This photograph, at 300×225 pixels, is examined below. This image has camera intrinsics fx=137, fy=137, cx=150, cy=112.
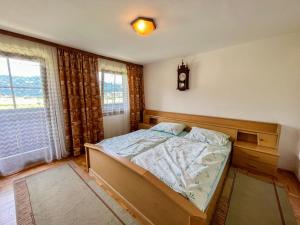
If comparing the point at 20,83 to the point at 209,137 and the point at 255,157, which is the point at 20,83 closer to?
the point at 209,137

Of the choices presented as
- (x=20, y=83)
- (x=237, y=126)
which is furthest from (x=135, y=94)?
(x=237, y=126)

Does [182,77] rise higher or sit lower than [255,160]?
higher

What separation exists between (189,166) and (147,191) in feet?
1.92

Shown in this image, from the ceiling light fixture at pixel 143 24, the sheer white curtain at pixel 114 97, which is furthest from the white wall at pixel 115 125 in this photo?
the ceiling light fixture at pixel 143 24

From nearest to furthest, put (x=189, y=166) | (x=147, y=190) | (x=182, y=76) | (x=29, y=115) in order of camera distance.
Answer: (x=147, y=190) → (x=189, y=166) → (x=29, y=115) → (x=182, y=76)

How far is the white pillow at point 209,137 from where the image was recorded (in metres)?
2.40

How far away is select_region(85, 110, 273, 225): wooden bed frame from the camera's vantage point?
108 centimetres

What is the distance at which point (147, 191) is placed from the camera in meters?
1.37

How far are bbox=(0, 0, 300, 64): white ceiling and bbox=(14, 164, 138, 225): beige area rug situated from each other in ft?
7.37

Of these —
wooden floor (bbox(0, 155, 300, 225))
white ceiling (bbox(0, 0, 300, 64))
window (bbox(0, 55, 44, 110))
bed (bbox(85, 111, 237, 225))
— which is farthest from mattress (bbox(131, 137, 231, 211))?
window (bbox(0, 55, 44, 110))

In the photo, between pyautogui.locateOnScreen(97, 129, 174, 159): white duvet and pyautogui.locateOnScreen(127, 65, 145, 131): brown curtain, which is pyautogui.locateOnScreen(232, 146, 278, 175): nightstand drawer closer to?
pyautogui.locateOnScreen(97, 129, 174, 159): white duvet

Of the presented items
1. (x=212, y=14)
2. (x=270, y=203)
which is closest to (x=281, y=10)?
(x=212, y=14)

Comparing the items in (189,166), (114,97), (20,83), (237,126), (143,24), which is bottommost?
(189,166)

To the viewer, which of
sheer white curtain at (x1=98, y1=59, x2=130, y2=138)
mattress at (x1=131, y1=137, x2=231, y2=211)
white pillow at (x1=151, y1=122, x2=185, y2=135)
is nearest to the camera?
mattress at (x1=131, y1=137, x2=231, y2=211)
